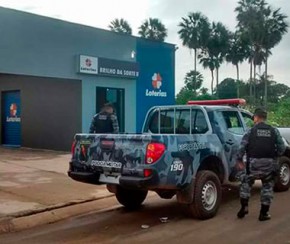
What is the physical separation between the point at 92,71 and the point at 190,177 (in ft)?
30.8

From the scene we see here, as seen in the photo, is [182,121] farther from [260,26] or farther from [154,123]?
[260,26]

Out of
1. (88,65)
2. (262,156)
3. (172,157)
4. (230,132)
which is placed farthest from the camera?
(88,65)

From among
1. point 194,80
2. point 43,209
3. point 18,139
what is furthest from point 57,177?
point 194,80

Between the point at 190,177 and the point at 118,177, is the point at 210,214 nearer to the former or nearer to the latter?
the point at 190,177

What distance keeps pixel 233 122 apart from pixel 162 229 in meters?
2.69

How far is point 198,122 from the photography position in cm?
774

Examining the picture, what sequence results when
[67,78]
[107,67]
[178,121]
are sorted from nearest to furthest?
[178,121], [67,78], [107,67]

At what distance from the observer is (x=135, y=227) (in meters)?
6.59

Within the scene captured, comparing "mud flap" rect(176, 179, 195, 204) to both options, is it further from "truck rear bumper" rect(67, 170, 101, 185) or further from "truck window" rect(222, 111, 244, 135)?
"truck window" rect(222, 111, 244, 135)

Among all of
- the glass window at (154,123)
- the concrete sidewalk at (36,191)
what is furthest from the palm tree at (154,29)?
the glass window at (154,123)

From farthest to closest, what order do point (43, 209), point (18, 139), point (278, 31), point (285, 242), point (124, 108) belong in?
point (278, 31), point (18, 139), point (124, 108), point (43, 209), point (285, 242)

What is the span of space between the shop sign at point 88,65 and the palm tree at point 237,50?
37364mm

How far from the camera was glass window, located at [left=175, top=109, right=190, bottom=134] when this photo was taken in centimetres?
786

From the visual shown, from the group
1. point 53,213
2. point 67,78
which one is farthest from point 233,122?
point 67,78
